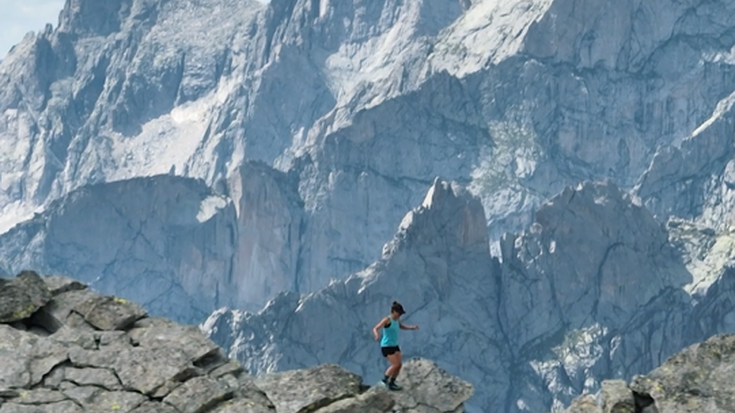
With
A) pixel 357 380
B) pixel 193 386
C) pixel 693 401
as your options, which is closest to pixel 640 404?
pixel 693 401

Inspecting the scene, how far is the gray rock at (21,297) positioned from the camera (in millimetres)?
69938

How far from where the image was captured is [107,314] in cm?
7062

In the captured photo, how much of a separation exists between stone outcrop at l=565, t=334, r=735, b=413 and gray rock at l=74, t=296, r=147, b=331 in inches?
677

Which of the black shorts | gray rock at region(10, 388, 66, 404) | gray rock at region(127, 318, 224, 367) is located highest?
gray rock at region(127, 318, 224, 367)

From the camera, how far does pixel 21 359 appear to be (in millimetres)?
66000

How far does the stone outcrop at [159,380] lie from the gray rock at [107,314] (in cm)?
5

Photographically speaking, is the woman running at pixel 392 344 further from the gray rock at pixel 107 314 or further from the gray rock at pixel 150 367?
the gray rock at pixel 107 314

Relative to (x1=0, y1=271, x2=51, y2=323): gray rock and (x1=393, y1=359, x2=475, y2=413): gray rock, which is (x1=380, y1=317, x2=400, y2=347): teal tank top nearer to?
(x1=393, y1=359, x2=475, y2=413): gray rock

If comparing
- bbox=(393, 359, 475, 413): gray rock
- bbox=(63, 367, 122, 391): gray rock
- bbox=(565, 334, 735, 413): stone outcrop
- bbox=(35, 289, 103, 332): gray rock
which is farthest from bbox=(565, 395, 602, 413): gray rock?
bbox=(35, 289, 103, 332): gray rock

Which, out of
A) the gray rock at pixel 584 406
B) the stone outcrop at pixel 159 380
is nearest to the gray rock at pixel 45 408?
the stone outcrop at pixel 159 380

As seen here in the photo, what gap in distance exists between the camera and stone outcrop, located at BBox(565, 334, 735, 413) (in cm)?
6359

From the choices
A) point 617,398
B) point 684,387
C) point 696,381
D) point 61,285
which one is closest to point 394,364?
Answer: point 617,398

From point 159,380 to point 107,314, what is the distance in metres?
6.13

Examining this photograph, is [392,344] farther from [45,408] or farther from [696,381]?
[45,408]
